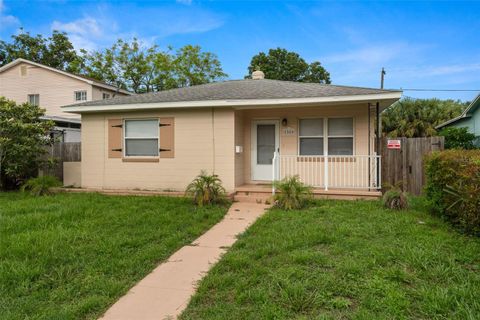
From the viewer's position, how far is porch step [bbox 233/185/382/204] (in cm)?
804

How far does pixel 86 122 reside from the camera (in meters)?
9.96

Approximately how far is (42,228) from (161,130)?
15.0 feet

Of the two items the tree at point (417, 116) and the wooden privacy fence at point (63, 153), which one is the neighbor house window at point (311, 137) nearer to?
the wooden privacy fence at point (63, 153)

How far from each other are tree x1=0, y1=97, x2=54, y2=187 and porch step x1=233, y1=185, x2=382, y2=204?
241 inches

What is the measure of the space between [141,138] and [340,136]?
558 centimetres

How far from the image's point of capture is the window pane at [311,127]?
9.40 m

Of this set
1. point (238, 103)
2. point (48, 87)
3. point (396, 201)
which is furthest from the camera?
point (48, 87)

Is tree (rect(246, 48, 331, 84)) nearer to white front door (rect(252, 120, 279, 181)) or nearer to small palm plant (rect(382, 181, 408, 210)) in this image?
white front door (rect(252, 120, 279, 181))

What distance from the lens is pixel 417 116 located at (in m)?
19.8

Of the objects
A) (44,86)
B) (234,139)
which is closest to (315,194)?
(234,139)

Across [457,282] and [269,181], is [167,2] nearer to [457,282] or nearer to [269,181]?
[269,181]

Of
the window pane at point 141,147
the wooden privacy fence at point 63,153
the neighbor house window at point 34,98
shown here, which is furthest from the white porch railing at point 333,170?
the neighbor house window at point 34,98

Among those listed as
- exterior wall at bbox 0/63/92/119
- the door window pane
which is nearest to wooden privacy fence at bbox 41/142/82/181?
the door window pane

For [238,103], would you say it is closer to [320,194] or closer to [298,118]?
[298,118]
